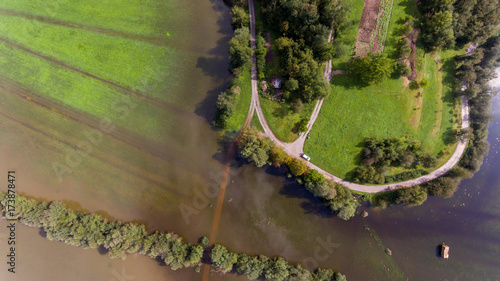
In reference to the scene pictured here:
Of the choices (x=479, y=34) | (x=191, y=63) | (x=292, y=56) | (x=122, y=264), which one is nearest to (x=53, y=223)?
(x=122, y=264)

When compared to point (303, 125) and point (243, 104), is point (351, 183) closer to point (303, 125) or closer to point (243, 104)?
point (303, 125)

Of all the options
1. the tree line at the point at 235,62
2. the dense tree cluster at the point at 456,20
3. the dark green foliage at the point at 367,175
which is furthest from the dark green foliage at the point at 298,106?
the dense tree cluster at the point at 456,20

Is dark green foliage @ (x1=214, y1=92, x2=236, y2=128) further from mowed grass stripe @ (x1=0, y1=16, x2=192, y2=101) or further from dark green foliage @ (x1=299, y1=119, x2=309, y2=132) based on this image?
dark green foliage @ (x1=299, y1=119, x2=309, y2=132)

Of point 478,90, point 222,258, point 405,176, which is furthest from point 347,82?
point 222,258

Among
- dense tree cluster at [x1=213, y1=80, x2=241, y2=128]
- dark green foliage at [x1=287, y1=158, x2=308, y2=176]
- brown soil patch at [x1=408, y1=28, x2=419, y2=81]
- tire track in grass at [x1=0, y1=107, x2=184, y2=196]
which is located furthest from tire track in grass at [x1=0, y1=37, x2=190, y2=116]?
brown soil patch at [x1=408, y1=28, x2=419, y2=81]

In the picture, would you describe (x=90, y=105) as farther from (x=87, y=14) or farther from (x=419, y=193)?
(x=419, y=193)

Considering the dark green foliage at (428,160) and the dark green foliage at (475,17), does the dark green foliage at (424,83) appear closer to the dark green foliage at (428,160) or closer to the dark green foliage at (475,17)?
the dark green foliage at (475,17)
